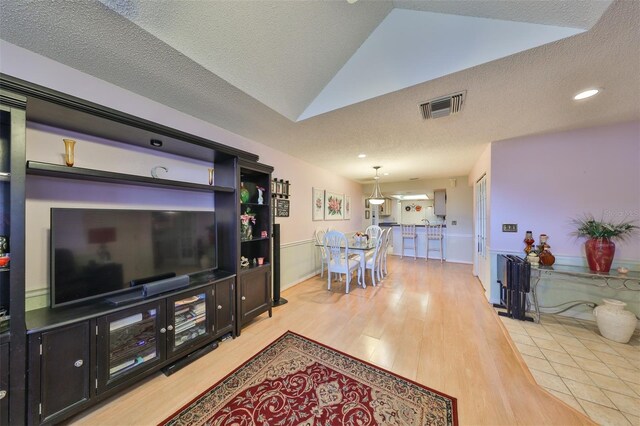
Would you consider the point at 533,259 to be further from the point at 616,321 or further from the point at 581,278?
the point at 616,321

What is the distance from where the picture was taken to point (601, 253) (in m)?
2.37

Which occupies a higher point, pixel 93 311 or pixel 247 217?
pixel 247 217

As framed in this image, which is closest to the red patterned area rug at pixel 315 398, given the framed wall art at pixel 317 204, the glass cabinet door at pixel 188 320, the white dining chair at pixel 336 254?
the glass cabinet door at pixel 188 320

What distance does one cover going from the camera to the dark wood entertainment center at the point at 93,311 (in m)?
1.16

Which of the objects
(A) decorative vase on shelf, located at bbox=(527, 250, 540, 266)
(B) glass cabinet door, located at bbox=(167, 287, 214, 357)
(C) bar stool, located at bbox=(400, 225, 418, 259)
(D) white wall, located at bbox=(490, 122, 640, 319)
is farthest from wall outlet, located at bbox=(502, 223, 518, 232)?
(B) glass cabinet door, located at bbox=(167, 287, 214, 357)

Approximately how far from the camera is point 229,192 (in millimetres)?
2387

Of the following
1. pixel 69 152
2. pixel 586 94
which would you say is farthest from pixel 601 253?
pixel 69 152

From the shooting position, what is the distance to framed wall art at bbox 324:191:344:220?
5.06 meters

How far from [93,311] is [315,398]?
1663 millimetres

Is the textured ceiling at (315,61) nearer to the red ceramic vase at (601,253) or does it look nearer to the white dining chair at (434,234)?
the red ceramic vase at (601,253)

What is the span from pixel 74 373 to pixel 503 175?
15.6ft

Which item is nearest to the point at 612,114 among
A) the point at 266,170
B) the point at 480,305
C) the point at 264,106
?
the point at 480,305

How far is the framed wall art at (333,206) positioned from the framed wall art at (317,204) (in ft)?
0.53

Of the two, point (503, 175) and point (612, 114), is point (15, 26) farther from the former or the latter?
point (612, 114)
